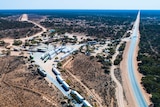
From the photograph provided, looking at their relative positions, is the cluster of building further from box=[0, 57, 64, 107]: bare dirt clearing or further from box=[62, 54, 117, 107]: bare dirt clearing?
box=[0, 57, 64, 107]: bare dirt clearing

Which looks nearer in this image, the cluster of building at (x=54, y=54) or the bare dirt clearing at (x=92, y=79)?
the bare dirt clearing at (x=92, y=79)

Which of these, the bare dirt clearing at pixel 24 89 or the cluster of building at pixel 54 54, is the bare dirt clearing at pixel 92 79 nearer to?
the cluster of building at pixel 54 54

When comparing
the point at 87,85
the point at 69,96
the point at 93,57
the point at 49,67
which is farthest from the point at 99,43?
the point at 69,96

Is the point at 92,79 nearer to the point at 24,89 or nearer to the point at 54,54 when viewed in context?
the point at 24,89

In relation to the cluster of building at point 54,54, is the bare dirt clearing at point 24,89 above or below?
below

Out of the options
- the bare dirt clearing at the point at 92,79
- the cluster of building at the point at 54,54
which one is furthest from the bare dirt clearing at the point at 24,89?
the cluster of building at the point at 54,54

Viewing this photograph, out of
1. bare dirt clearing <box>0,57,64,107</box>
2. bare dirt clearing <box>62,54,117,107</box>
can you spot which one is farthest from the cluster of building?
bare dirt clearing <box>0,57,64,107</box>

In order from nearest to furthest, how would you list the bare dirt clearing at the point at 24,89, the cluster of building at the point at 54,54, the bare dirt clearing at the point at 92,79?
the bare dirt clearing at the point at 24,89 < the bare dirt clearing at the point at 92,79 < the cluster of building at the point at 54,54

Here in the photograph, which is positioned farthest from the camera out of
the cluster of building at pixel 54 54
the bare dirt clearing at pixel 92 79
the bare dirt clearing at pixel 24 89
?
the cluster of building at pixel 54 54

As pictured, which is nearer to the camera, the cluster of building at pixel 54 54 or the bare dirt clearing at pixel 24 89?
the bare dirt clearing at pixel 24 89

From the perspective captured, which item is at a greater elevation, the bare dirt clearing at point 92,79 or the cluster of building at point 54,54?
the cluster of building at point 54,54

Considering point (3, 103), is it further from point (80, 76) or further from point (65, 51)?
point (65, 51)
